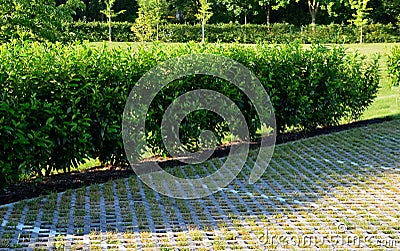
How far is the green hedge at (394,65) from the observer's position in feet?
41.6

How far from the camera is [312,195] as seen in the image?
6062 mm

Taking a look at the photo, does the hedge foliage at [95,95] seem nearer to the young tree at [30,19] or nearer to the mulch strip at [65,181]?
the mulch strip at [65,181]

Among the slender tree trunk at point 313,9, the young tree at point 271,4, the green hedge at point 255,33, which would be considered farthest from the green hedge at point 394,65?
the slender tree trunk at point 313,9

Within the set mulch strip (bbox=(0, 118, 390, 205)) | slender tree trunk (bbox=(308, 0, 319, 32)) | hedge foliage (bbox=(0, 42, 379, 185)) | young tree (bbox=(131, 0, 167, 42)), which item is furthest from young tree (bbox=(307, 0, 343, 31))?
mulch strip (bbox=(0, 118, 390, 205))

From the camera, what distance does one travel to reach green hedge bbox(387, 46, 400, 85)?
41.6 feet

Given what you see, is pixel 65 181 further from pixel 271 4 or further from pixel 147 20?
pixel 271 4

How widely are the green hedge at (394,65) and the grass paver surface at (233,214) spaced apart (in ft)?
19.2

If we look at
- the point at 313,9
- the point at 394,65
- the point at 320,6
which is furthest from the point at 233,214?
the point at 320,6

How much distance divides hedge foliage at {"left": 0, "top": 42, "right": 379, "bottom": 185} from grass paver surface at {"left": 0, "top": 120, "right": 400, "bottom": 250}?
20.5 inches

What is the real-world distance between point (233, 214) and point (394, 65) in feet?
29.0

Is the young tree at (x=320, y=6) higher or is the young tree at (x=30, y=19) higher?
the young tree at (x=320, y=6)

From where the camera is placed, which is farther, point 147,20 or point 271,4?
point 271,4

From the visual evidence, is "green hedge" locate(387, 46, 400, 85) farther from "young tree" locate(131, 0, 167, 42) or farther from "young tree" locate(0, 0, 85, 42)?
"young tree" locate(131, 0, 167, 42)

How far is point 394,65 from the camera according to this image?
12.7 m
